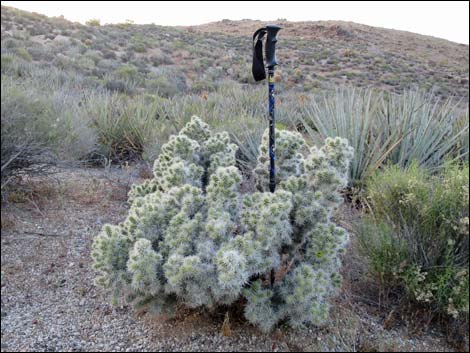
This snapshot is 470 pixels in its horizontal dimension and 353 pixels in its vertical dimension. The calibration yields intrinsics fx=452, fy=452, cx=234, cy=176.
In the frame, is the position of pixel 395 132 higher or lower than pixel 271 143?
lower

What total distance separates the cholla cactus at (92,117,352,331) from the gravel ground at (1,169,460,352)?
0.18 metres

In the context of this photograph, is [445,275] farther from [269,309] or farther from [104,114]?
[104,114]

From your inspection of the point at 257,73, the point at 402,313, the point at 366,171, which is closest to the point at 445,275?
the point at 402,313

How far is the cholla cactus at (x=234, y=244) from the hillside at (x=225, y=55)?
40.2ft

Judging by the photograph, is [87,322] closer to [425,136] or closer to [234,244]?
[234,244]

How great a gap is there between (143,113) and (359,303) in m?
5.66

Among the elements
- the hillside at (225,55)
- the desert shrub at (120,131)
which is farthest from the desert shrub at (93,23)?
the desert shrub at (120,131)

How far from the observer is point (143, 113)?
8062 millimetres

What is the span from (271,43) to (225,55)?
26.0 metres

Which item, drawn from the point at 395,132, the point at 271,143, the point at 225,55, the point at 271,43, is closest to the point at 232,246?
the point at 271,143

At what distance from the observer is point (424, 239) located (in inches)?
130

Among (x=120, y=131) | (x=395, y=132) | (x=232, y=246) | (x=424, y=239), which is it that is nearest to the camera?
(x=232, y=246)

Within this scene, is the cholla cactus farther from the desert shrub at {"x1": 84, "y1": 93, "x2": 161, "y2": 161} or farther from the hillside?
the hillside

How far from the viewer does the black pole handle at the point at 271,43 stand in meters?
3.33
